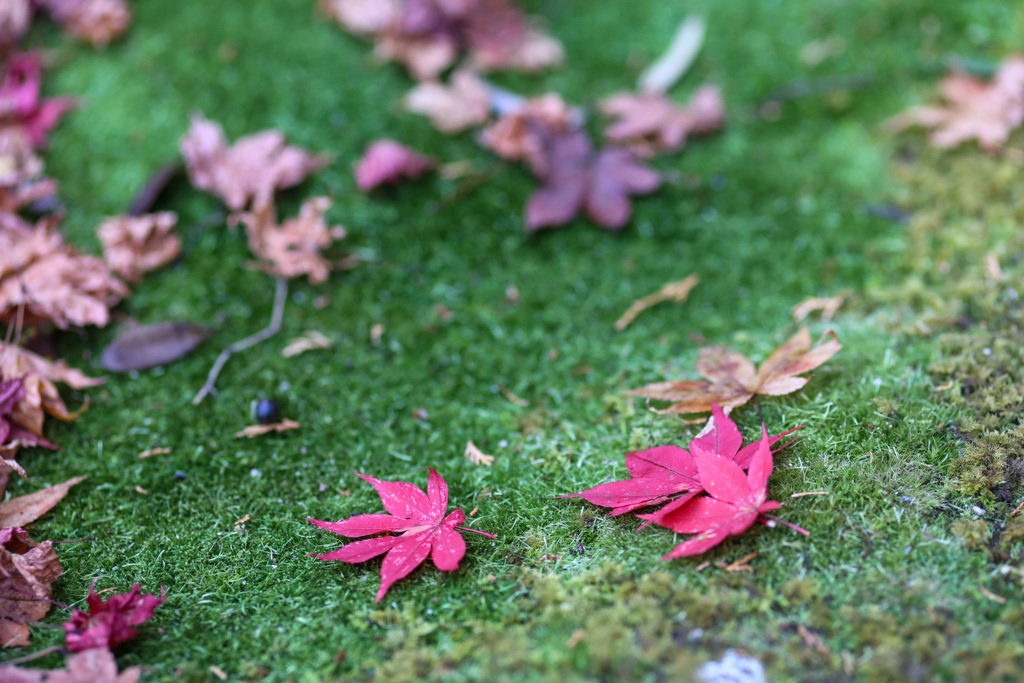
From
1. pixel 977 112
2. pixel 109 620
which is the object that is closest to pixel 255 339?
pixel 109 620

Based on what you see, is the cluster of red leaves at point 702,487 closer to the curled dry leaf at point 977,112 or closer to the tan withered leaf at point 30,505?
the tan withered leaf at point 30,505

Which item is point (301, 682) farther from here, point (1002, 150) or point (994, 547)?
point (1002, 150)

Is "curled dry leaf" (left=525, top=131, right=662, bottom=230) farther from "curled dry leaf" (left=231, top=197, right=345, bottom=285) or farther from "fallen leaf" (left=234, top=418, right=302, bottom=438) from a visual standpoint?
"fallen leaf" (left=234, top=418, right=302, bottom=438)

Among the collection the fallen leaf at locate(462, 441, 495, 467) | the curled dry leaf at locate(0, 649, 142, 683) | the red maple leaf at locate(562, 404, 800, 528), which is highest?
the red maple leaf at locate(562, 404, 800, 528)

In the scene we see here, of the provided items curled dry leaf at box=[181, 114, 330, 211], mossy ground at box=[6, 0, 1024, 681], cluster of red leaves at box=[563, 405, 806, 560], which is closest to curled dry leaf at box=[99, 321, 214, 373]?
mossy ground at box=[6, 0, 1024, 681]

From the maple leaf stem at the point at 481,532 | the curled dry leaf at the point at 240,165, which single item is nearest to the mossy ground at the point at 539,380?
the maple leaf stem at the point at 481,532

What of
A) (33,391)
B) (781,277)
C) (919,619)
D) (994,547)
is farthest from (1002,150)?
(33,391)
